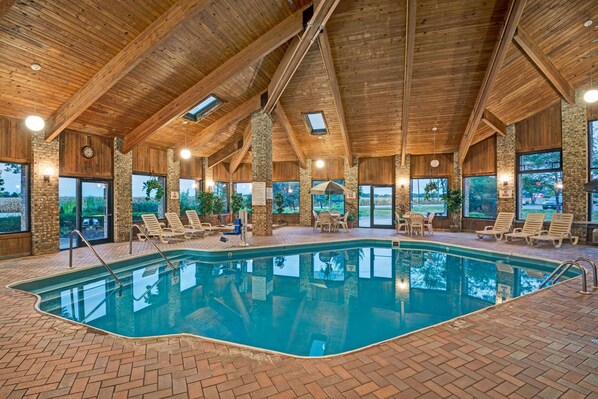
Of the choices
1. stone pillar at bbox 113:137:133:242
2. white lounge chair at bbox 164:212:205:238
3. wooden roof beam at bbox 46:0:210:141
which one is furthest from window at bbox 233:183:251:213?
wooden roof beam at bbox 46:0:210:141

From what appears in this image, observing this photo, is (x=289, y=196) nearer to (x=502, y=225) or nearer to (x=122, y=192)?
(x=122, y=192)

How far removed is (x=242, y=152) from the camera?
13.7 m

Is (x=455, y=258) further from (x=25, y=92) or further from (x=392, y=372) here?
(x=25, y=92)

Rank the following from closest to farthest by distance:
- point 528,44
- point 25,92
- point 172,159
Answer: point 25,92 → point 528,44 → point 172,159

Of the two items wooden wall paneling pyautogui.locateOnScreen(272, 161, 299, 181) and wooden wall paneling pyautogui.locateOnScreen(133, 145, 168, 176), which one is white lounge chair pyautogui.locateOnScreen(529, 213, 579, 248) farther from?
wooden wall paneling pyautogui.locateOnScreen(133, 145, 168, 176)

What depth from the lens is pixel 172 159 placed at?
481 inches

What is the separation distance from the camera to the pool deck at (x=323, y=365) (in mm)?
2164

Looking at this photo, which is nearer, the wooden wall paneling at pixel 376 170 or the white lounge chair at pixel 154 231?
the white lounge chair at pixel 154 231

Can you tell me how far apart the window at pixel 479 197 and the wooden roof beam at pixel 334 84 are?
16.8 ft

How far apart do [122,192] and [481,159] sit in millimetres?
13056

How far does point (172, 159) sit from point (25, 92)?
5.68 m

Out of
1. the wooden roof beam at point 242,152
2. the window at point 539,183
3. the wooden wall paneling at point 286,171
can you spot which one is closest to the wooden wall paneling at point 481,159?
the window at point 539,183

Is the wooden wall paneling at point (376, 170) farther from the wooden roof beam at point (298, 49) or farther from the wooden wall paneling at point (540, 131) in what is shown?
the wooden roof beam at point (298, 49)

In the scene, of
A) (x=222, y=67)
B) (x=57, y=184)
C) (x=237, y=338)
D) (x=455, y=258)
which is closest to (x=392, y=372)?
(x=237, y=338)
